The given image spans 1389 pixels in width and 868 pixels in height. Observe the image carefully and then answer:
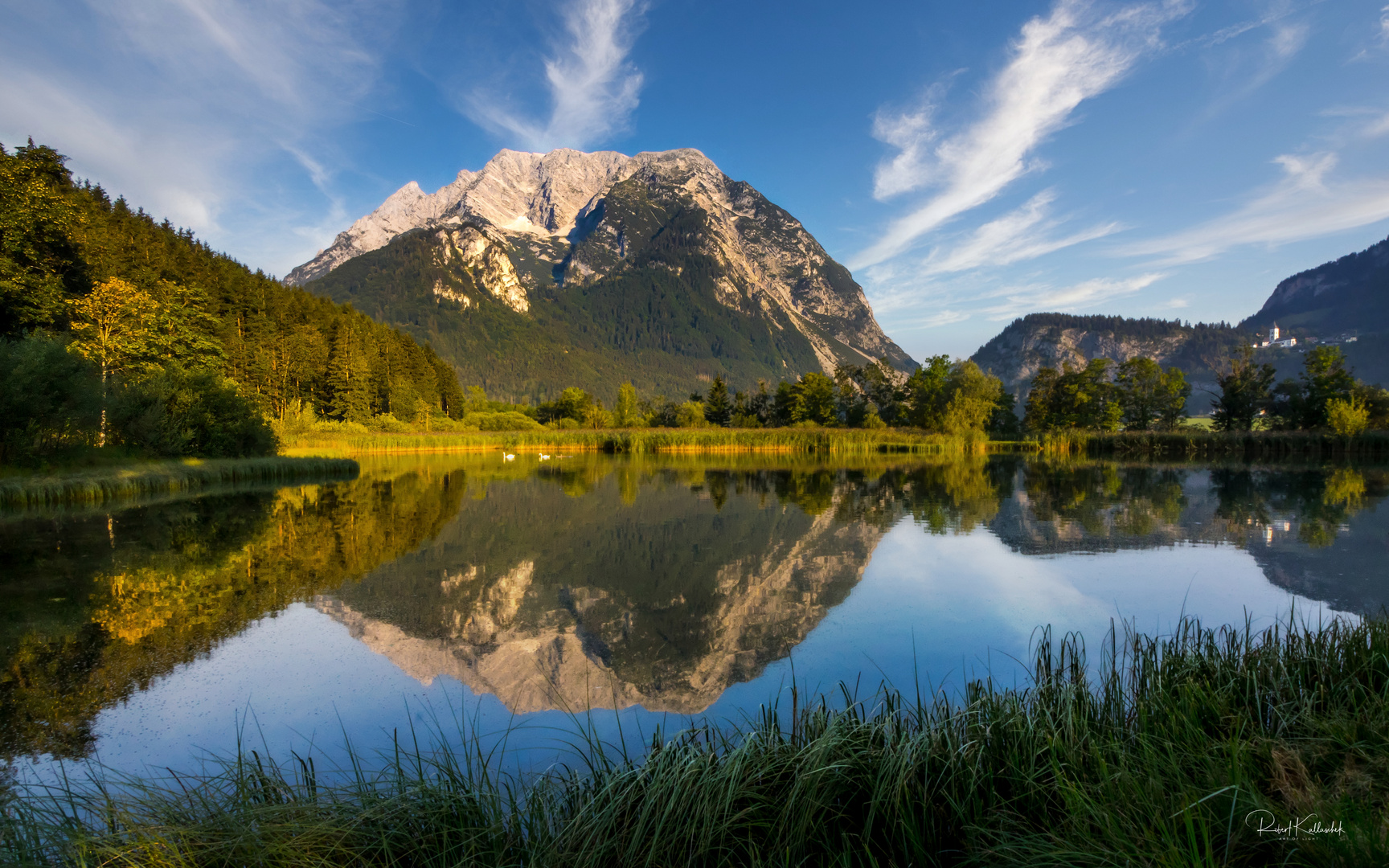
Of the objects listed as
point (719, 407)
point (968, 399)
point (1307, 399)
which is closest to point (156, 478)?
point (968, 399)

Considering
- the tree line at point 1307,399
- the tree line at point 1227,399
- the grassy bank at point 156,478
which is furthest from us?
the tree line at point 1227,399

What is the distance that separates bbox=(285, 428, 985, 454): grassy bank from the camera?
5003cm

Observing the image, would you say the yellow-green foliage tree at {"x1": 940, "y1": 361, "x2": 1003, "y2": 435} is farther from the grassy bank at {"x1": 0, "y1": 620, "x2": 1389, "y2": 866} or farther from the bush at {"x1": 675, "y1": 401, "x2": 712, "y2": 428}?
the grassy bank at {"x1": 0, "y1": 620, "x2": 1389, "y2": 866}

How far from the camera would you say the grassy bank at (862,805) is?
255 centimetres

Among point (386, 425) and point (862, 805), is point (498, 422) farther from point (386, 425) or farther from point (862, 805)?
point (862, 805)

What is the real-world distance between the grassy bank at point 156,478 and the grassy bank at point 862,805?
19.8m

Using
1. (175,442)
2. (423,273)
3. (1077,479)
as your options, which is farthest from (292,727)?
(423,273)

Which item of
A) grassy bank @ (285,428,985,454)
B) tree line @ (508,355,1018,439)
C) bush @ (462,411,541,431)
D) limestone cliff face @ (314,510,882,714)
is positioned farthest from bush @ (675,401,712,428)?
limestone cliff face @ (314,510,882,714)

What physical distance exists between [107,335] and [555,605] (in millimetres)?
29847

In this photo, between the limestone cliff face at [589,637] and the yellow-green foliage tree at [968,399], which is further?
the yellow-green foliage tree at [968,399]

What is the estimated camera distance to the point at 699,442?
55.3 metres

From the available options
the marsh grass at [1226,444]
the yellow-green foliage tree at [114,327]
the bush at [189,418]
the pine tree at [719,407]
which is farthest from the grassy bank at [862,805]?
the pine tree at [719,407]

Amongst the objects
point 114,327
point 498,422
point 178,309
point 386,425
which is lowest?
point 386,425

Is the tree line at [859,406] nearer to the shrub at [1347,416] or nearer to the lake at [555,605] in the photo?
the shrub at [1347,416]
